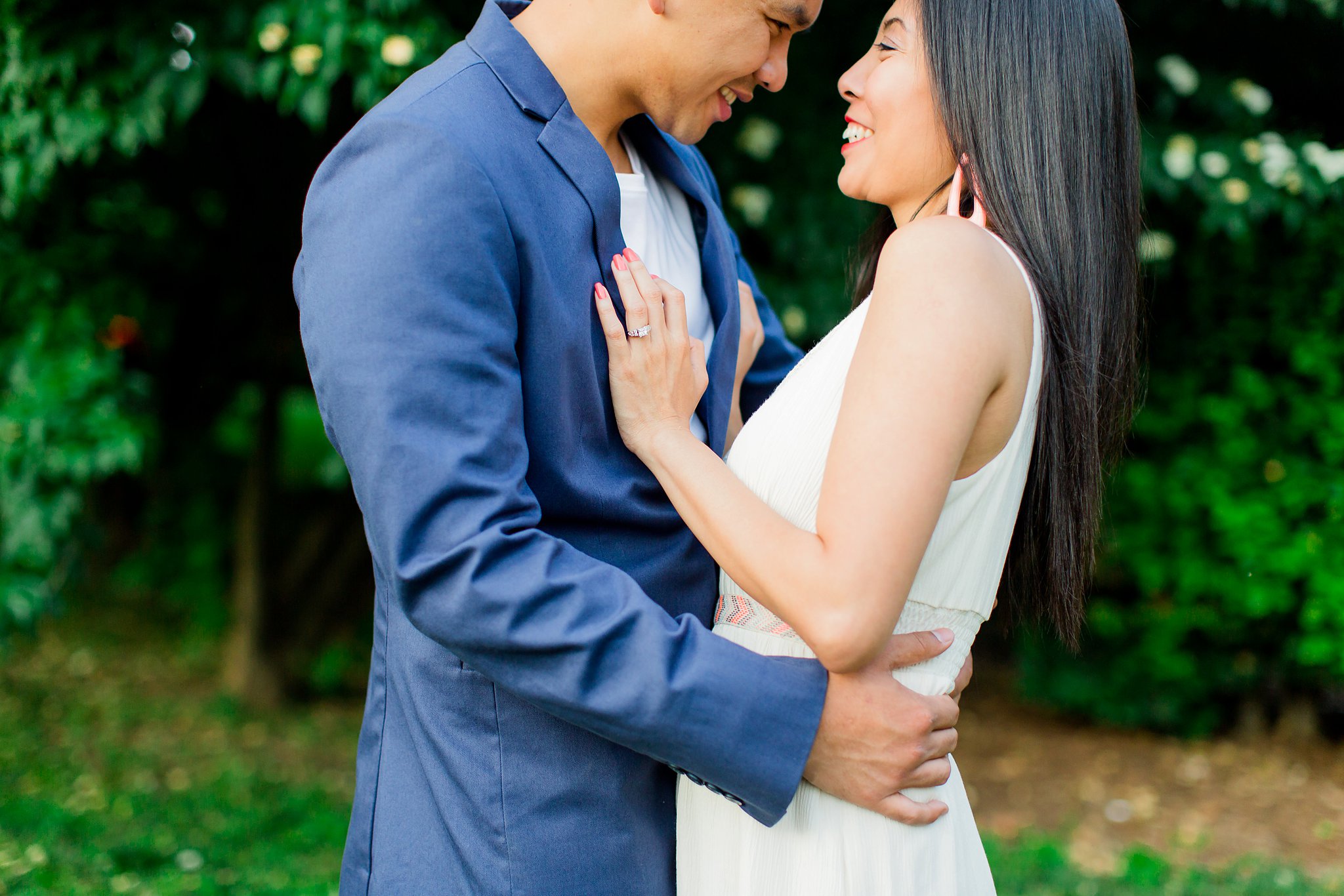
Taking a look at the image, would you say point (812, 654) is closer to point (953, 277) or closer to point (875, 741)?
Answer: point (875, 741)

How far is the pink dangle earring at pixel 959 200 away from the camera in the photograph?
1.75m

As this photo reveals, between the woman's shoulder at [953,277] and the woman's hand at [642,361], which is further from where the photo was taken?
the woman's hand at [642,361]

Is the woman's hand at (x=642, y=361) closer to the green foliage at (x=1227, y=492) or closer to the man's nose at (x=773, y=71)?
the man's nose at (x=773, y=71)

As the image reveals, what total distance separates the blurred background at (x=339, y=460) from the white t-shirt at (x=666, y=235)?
4.79 feet

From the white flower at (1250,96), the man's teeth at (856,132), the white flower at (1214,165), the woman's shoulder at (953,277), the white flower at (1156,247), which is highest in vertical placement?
the man's teeth at (856,132)

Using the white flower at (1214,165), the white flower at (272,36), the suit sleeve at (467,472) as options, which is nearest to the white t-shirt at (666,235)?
the suit sleeve at (467,472)

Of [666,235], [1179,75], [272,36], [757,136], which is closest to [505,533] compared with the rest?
[666,235]

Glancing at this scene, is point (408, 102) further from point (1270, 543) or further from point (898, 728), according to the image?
point (1270, 543)

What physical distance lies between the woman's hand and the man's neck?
0.92 feet

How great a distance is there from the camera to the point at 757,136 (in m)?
4.08

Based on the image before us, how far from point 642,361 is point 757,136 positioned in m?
2.61

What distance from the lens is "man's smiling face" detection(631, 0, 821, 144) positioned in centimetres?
185

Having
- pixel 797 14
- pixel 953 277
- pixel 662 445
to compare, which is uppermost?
pixel 797 14

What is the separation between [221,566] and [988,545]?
7082mm
